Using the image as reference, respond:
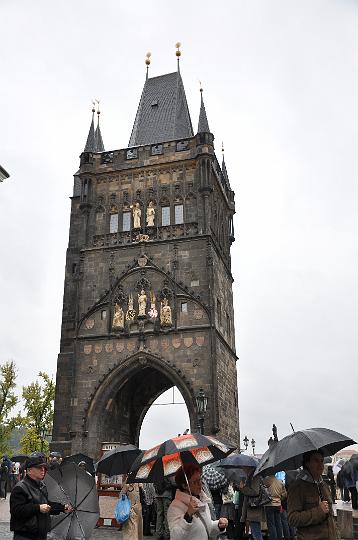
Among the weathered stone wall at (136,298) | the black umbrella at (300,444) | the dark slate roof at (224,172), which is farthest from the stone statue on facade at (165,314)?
the black umbrella at (300,444)

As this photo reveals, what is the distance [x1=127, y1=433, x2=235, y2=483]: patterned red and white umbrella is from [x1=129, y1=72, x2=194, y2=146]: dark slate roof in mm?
24967

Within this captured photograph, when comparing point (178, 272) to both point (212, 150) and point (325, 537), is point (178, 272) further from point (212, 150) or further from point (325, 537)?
point (325, 537)

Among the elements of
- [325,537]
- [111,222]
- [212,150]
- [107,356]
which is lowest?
[325,537]

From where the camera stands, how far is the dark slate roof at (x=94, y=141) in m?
29.5

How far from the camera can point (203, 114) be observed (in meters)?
28.4

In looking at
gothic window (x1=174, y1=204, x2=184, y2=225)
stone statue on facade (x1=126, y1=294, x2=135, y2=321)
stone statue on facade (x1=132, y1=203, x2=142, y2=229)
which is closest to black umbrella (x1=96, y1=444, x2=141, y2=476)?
stone statue on facade (x1=126, y1=294, x2=135, y2=321)

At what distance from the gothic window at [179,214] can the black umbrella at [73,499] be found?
20.9 meters

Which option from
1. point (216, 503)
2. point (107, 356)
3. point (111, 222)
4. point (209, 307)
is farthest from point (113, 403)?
point (216, 503)

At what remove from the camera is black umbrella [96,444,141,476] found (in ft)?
30.1

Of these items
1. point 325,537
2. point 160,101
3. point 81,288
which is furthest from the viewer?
point 160,101

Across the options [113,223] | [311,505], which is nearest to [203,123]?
[113,223]

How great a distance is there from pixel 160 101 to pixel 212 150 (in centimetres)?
795

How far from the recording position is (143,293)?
24984mm

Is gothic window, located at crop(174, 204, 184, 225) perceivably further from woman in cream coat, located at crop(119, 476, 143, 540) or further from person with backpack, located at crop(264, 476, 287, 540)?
woman in cream coat, located at crop(119, 476, 143, 540)
